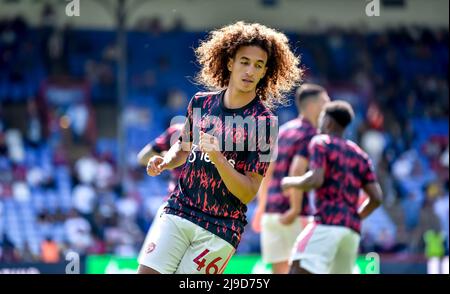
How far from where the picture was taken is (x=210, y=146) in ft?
20.3

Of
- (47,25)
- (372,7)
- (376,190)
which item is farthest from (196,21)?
(376,190)

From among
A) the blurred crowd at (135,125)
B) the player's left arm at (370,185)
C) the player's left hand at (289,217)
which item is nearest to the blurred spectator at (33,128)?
the blurred crowd at (135,125)

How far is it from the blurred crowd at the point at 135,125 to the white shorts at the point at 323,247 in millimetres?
9448

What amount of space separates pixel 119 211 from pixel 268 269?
23.8ft

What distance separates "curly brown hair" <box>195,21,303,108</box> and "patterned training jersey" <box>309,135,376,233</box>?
171cm

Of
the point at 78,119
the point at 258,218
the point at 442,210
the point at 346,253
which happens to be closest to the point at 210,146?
the point at 346,253

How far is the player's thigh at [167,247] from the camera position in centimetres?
659

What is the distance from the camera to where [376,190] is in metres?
9.16

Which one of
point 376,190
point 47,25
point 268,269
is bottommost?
point 268,269

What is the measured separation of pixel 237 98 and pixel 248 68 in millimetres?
205

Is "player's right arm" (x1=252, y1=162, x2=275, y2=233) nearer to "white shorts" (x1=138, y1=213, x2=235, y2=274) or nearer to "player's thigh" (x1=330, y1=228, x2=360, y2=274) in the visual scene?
"player's thigh" (x1=330, y1=228, x2=360, y2=274)

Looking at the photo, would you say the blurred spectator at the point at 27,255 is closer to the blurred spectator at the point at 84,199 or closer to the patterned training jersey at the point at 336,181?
the blurred spectator at the point at 84,199

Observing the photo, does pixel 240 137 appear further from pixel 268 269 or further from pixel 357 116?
Answer: pixel 357 116

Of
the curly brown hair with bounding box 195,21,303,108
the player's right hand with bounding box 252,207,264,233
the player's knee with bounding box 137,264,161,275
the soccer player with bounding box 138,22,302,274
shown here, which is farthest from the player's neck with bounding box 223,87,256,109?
the player's right hand with bounding box 252,207,264,233
